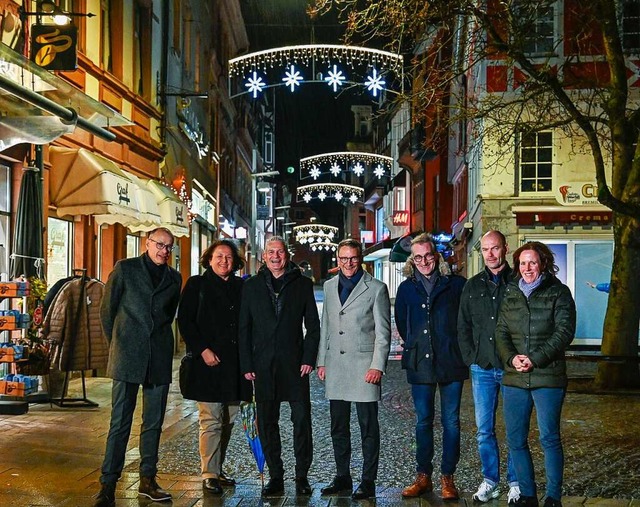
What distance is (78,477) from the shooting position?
26.9 feet

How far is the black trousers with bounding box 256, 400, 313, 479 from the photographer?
7953mm

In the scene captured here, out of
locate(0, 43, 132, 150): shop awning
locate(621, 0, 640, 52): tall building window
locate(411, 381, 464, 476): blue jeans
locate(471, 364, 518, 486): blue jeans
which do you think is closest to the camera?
locate(471, 364, 518, 486): blue jeans

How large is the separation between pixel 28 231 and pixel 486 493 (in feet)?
24.9

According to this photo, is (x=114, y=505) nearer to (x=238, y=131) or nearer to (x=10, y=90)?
(x=10, y=90)

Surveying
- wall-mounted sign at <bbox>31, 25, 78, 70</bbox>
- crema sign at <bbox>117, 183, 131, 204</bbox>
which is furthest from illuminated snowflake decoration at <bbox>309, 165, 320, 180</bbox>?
wall-mounted sign at <bbox>31, 25, 78, 70</bbox>

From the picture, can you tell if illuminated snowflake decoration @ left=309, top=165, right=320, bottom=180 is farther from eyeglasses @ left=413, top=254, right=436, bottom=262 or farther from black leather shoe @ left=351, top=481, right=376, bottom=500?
black leather shoe @ left=351, top=481, right=376, bottom=500

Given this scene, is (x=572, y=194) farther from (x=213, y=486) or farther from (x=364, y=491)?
(x=213, y=486)

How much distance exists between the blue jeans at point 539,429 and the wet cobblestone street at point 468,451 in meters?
0.86

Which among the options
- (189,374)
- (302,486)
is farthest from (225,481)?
(189,374)

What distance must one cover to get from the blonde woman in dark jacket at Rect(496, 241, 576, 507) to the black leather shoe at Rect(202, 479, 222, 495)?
7.47 feet

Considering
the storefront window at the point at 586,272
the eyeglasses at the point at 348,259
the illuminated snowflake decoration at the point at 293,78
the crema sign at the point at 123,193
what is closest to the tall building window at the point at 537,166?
the storefront window at the point at 586,272

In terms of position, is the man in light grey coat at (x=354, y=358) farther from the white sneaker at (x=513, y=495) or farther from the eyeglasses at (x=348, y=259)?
the white sneaker at (x=513, y=495)

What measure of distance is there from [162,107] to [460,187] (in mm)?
14117

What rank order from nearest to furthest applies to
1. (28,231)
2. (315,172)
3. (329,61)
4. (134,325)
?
(134,325), (28,231), (329,61), (315,172)
